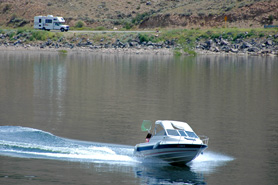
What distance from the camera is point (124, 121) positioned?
3397 centimetres

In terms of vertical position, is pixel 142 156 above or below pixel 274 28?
below

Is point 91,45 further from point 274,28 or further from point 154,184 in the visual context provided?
point 154,184

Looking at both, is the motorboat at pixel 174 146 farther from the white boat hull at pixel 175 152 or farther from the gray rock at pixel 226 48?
the gray rock at pixel 226 48

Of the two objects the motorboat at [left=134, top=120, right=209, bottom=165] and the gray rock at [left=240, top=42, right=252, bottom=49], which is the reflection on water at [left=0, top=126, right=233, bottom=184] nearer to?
the motorboat at [left=134, top=120, right=209, bottom=165]

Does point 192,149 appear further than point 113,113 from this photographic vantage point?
No

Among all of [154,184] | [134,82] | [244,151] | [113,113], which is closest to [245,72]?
[134,82]

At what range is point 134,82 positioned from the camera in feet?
185

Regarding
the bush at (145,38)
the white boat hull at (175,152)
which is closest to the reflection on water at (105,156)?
the white boat hull at (175,152)

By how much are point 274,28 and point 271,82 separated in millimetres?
51319

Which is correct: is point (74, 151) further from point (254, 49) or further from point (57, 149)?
point (254, 49)

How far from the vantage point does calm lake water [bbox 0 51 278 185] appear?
908 inches

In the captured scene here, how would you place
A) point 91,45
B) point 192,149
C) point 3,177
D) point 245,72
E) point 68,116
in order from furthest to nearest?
point 91,45 → point 245,72 → point 68,116 → point 192,149 → point 3,177

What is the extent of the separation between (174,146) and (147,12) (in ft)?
339

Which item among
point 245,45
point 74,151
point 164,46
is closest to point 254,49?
point 245,45
